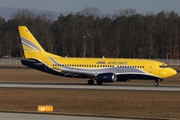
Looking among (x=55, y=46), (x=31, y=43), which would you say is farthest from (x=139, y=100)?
(x=55, y=46)

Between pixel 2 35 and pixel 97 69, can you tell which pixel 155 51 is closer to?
pixel 2 35

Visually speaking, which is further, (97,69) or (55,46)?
(55,46)

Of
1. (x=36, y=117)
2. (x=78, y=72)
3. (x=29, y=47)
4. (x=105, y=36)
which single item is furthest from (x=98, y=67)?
(x=105, y=36)

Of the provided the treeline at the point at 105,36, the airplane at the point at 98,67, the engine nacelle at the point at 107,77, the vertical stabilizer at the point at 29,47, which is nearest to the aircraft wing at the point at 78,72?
the airplane at the point at 98,67

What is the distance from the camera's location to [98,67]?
54.5 meters

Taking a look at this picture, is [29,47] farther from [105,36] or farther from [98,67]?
[105,36]

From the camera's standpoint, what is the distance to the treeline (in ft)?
455

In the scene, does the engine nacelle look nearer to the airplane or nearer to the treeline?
the airplane

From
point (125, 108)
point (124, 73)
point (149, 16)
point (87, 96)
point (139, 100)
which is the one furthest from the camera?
point (149, 16)

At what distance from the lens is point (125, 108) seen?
3238 cm

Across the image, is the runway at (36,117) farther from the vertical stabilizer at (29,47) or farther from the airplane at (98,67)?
the vertical stabilizer at (29,47)

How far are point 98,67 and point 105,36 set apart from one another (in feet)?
322

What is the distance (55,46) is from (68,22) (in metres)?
10.4

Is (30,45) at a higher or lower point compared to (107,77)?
higher
